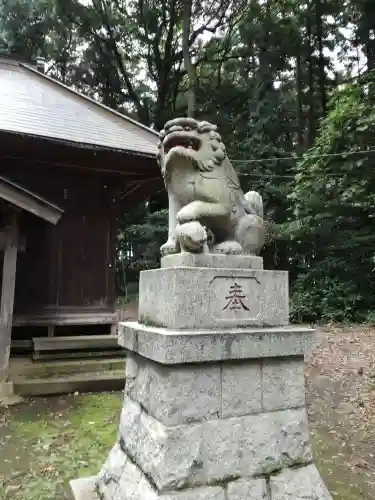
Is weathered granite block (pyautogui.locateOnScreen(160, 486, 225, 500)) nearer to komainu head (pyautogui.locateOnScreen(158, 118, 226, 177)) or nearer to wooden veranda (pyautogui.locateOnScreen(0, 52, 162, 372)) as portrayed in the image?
komainu head (pyautogui.locateOnScreen(158, 118, 226, 177))

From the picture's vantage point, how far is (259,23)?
1479 centimetres

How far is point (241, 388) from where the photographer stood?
2484 millimetres

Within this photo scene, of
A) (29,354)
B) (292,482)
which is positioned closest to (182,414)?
(292,482)

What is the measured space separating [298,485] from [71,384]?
3965 mm

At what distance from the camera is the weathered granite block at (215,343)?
2254 mm

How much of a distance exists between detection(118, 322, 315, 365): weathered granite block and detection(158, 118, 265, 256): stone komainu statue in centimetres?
54

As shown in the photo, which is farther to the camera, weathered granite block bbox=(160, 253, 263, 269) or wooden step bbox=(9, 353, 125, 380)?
wooden step bbox=(9, 353, 125, 380)

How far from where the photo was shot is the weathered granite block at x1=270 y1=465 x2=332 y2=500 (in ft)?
8.12

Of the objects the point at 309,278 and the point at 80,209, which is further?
the point at 309,278

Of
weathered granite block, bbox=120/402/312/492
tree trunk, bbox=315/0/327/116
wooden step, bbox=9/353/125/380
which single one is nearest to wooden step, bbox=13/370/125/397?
wooden step, bbox=9/353/125/380

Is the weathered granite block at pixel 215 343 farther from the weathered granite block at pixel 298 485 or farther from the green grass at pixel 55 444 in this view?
the green grass at pixel 55 444

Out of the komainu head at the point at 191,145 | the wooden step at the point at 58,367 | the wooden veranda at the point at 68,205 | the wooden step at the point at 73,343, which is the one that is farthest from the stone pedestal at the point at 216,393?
the wooden veranda at the point at 68,205

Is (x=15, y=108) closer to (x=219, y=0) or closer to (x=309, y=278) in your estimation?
(x=309, y=278)

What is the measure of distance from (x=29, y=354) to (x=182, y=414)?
16.7ft
